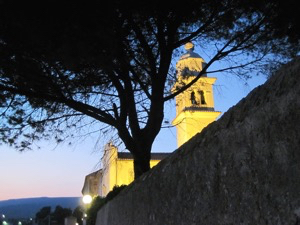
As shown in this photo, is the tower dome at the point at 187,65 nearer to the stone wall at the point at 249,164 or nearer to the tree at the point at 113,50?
the tree at the point at 113,50

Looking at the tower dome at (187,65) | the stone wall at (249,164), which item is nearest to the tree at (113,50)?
the tower dome at (187,65)

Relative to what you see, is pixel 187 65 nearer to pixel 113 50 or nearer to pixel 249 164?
pixel 113 50

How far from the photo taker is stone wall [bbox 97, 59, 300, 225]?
124 cm

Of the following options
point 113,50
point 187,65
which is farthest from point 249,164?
point 187,65

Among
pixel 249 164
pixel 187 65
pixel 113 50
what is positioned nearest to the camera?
pixel 249 164

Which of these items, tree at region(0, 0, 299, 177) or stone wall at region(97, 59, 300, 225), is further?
tree at region(0, 0, 299, 177)

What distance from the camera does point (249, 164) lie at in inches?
59.6

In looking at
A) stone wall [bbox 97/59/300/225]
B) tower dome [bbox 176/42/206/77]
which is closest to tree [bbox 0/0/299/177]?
tower dome [bbox 176/42/206/77]

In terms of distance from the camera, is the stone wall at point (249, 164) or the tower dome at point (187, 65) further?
the tower dome at point (187, 65)

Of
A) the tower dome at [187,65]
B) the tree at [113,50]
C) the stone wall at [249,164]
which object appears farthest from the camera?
the tower dome at [187,65]

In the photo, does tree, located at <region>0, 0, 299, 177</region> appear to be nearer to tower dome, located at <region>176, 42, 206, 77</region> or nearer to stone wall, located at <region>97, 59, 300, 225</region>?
tower dome, located at <region>176, 42, 206, 77</region>

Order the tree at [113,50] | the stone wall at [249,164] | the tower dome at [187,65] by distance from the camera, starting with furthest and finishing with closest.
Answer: the tower dome at [187,65]
the tree at [113,50]
the stone wall at [249,164]

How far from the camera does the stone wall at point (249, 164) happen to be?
4.07 feet

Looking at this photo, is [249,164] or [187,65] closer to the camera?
[249,164]
